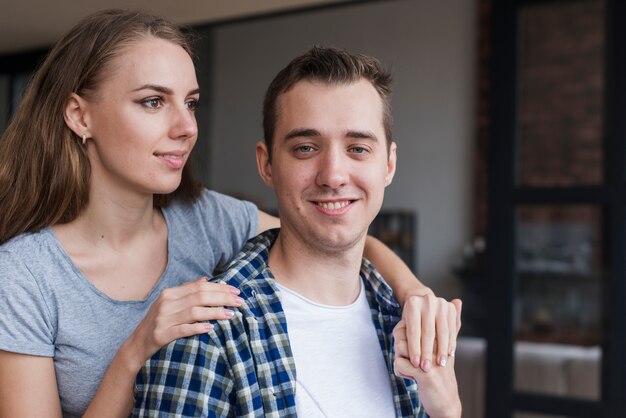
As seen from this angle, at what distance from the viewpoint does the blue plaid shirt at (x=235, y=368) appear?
120 centimetres

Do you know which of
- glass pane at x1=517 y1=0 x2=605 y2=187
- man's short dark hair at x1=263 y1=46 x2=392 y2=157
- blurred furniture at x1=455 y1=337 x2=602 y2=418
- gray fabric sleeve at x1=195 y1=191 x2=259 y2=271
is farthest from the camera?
glass pane at x1=517 y1=0 x2=605 y2=187

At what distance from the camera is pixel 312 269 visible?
4.69 ft

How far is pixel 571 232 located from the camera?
5.92 meters

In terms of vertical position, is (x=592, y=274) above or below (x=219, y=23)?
below

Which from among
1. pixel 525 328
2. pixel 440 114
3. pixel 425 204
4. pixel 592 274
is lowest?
pixel 525 328

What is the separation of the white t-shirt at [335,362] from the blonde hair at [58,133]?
519mm

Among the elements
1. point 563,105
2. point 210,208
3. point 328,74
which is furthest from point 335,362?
point 563,105

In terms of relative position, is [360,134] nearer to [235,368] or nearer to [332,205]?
[332,205]

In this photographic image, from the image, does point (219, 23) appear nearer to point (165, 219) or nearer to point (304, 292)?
point (165, 219)

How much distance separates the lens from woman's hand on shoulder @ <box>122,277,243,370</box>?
1228 millimetres

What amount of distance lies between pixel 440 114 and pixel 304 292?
5.74 metres

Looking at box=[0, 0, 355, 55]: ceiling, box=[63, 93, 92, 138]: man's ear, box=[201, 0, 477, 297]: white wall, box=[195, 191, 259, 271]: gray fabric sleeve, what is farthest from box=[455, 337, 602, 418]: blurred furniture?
box=[201, 0, 477, 297]: white wall

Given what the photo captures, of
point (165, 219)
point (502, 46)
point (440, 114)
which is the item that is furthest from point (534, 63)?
point (165, 219)

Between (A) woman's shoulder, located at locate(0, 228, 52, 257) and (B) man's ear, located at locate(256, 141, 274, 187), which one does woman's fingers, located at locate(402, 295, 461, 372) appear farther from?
(A) woman's shoulder, located at locate(0, 228, 52, 257)
